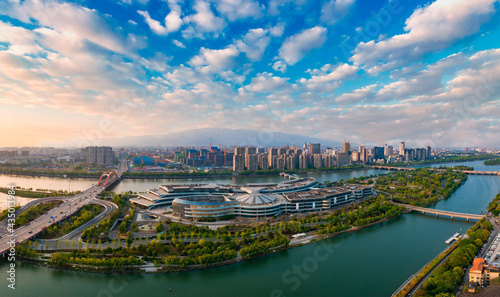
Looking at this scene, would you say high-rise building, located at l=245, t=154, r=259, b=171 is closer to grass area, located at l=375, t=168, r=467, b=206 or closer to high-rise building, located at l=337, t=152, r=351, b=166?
grass area, located at l=375, t=168, r=467, b=206

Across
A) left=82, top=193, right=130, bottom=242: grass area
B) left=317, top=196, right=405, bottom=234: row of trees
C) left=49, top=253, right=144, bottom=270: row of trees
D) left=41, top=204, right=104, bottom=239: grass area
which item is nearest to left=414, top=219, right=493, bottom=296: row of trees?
left=317, top=196, right=405, bottom=234: row of trees

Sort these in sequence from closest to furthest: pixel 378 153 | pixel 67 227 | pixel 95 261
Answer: pixel 95 261 → pixel 67 227 → pixel 378 153

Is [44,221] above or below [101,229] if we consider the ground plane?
above

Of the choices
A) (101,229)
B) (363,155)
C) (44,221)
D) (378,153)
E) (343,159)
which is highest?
(378,153)

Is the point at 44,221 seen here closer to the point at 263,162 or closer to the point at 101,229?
the point at 101,229

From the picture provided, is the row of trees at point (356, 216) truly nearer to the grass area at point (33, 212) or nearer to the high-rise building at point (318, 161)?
the grass area at point (33, 212)

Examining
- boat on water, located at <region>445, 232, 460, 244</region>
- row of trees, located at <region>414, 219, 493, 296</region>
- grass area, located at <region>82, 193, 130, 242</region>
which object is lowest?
boat on water, located at <region>445, 232, 460, 244</region>

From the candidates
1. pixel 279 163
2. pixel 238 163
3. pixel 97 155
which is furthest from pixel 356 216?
pixel 97 155

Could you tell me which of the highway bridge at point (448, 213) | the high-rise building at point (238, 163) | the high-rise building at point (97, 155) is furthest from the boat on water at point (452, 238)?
the high-rise building at point (97, 155)
